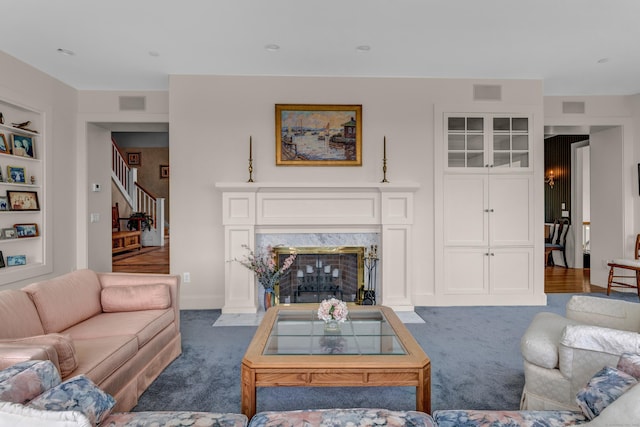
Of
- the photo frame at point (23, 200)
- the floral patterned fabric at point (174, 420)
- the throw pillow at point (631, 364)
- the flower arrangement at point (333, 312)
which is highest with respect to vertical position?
the photo frame at point (23, 200)

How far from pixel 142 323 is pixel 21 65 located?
3383 mm

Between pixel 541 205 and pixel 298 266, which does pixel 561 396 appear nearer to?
pixel 298 266

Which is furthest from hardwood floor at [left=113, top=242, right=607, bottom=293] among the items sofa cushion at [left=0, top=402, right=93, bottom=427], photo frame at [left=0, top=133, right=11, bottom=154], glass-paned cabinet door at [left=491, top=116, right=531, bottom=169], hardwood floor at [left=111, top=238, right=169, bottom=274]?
sofa cushion at [left=0, top=402, right=93, bottom=427]

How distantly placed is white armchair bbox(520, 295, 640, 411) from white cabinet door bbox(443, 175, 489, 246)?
218 cm

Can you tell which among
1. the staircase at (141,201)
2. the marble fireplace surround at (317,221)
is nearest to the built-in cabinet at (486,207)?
the marble fireplace surround at (317,221)

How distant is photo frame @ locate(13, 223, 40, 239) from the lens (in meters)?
4.00

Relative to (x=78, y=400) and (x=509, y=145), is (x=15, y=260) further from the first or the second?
(x=509, y=145)

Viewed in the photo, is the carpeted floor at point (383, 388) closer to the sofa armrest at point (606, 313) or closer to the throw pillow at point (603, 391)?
the sofa armrest at point (606, 313)

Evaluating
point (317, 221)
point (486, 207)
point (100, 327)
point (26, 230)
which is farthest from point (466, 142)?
point (26, 230)

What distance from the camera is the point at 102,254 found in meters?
5.27

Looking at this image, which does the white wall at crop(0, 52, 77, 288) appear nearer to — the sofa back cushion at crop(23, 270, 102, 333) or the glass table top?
the sofa back cushion at crop(23, 270, 102, 333)

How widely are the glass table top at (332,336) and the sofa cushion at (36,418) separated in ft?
3.44

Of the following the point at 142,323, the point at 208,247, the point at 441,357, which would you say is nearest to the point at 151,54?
the point at 208,247

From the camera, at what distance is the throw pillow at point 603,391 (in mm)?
1316
